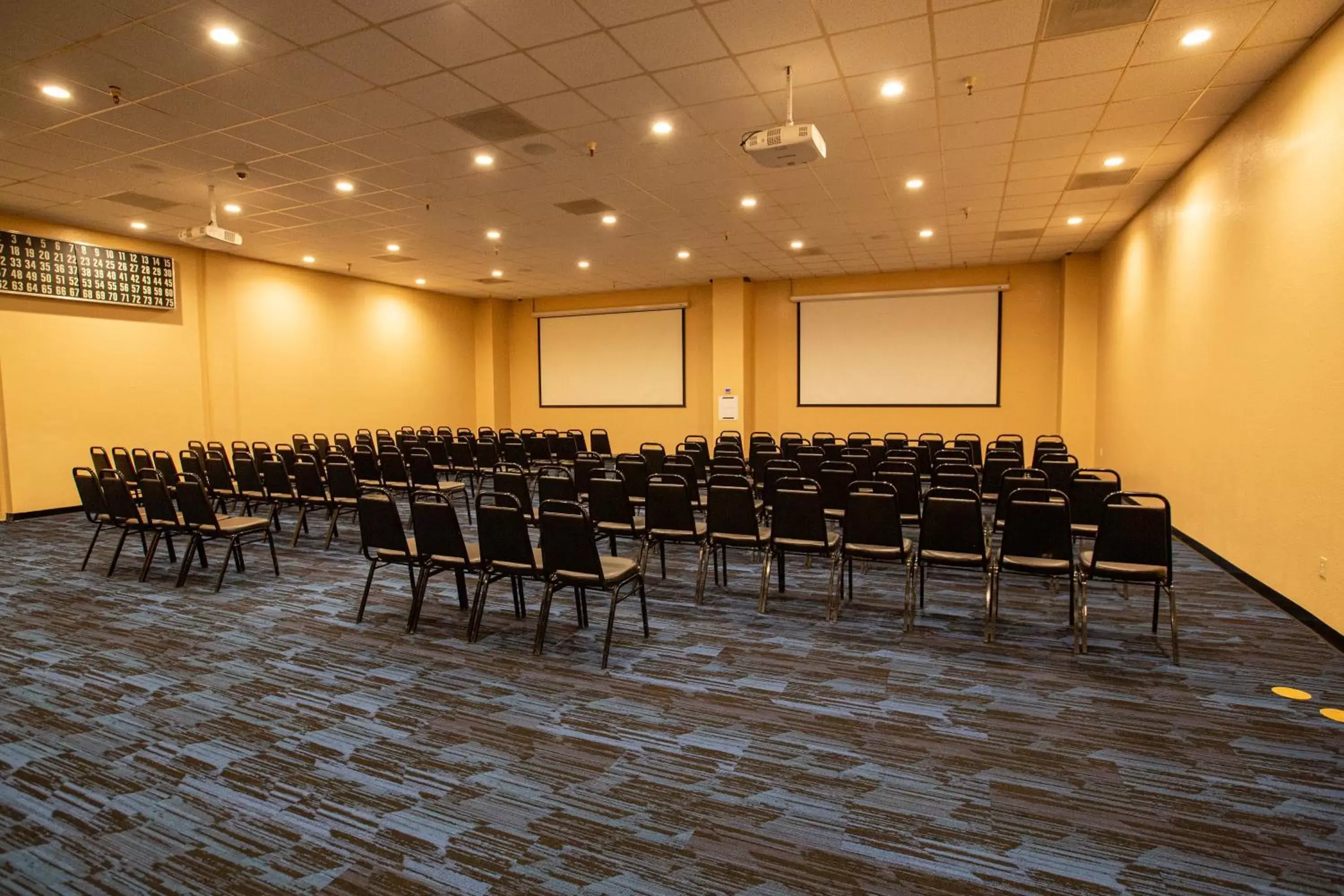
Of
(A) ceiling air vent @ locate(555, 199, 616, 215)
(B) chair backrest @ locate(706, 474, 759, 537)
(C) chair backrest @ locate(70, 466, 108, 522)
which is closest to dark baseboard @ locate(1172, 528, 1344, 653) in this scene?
(B) chair backrest @ locate(706, 474, 759, 537)

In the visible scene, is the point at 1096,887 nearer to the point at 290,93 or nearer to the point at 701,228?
the point at 290,93

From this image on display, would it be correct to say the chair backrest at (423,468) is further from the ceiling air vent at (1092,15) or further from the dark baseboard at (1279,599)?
the dark baseboard at (1279,599)

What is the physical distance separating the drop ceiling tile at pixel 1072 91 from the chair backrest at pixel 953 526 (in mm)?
3491

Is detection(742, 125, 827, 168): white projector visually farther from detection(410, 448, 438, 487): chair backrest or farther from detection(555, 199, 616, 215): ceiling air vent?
detection(410, 448, 438, 487): chair backrest

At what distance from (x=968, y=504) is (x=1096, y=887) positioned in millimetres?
2654

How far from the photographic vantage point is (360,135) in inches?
258

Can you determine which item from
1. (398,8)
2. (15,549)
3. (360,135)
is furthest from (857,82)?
(15,549)

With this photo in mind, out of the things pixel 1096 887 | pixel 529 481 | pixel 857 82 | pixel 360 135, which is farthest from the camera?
pixel 529 481

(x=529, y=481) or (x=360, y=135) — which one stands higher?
(x=360, y=135)

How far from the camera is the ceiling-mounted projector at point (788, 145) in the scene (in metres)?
5.03

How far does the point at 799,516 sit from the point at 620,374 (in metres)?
12.2

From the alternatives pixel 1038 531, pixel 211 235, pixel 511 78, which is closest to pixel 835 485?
pixel 1038 531

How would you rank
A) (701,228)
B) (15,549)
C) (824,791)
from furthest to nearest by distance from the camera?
(701,228), (15,549), (824,791)

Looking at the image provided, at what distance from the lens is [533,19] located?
4.53m
